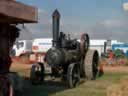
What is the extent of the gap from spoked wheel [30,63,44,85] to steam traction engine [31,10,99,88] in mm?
528

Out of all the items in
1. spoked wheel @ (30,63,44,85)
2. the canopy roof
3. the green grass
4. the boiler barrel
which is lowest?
the green grass

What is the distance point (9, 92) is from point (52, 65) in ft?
24.1

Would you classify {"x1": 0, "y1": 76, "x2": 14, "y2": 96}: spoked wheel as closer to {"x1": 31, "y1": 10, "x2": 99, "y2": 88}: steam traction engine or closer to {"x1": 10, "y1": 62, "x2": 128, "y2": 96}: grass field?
{"x1": 10, "y1": 62, "x2": 128, "y2": 96}: grass field

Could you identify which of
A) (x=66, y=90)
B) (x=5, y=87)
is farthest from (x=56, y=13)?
(x=5, y=87)

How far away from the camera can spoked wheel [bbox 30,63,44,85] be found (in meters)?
18.8

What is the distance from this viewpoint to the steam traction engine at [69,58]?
58.6 ft

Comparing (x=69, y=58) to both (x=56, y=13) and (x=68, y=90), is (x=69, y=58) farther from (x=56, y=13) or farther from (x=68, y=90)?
(x=68, y=90)

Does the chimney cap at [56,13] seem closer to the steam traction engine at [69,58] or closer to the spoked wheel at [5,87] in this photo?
the steam traction engine at [69,58]

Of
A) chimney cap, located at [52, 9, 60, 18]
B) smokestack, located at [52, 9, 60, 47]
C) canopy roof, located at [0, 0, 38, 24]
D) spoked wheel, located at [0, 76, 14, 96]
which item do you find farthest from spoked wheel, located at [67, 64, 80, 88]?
spoked wheel, located at [0, 76, 14, 96]

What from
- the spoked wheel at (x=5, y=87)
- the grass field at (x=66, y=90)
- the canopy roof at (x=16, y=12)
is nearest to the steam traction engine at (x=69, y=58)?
the grass field at (x=66, y=90)

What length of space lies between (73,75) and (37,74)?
2.31 m

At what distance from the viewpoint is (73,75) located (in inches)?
691

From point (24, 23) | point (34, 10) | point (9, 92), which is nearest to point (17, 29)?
point (24, 23)

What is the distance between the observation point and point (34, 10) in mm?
12352
